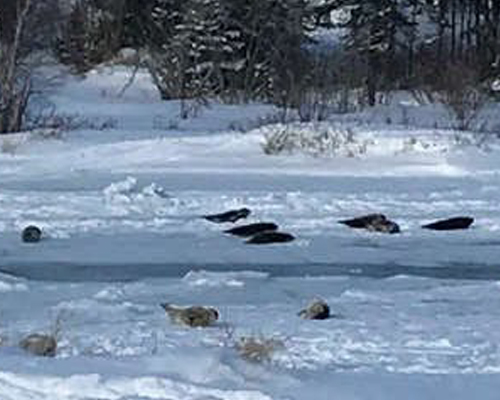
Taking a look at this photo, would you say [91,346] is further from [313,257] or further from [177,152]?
[177,152]

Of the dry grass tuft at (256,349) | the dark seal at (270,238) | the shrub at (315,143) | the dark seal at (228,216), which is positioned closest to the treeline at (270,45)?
the shrub at (315,143)

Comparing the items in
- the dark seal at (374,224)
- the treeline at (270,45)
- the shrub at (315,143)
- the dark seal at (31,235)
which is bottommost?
the dark seal at (374,224)

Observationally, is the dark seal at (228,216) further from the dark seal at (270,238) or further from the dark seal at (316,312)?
the dark seal at (316,312)

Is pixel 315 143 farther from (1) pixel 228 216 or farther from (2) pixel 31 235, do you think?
(2) pixel 31 235

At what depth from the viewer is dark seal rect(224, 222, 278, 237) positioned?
13.7 m

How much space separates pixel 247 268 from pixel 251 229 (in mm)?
1918

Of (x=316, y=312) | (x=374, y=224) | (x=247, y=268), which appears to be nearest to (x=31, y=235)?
(x=247, y=268)

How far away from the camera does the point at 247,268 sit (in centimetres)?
1189

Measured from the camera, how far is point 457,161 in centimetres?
1950

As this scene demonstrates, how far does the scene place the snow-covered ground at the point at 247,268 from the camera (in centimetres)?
695

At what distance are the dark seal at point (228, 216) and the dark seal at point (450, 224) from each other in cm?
175

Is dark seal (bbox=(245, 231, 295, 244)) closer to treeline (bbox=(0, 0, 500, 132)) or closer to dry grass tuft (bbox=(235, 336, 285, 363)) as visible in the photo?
dry grass tuft (bbox=(235, 336, 285, 363))

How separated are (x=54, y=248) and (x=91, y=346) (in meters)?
4.69

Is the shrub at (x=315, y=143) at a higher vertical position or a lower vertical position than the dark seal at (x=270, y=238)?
higher
